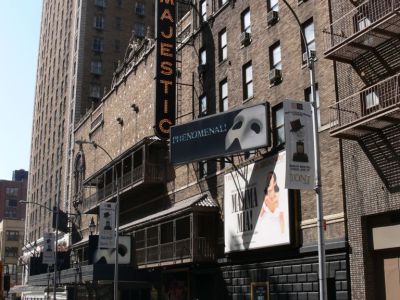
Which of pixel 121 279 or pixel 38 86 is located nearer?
pixel 121 279

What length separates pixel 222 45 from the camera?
36.9 metres

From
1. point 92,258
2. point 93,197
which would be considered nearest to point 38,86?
point 93,197

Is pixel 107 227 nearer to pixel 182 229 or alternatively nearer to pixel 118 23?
pixel 182 229

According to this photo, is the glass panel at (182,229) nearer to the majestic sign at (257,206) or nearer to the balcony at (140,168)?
the balcony at (140,168)

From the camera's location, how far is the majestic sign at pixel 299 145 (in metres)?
19.3

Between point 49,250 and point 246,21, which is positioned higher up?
point 246,21

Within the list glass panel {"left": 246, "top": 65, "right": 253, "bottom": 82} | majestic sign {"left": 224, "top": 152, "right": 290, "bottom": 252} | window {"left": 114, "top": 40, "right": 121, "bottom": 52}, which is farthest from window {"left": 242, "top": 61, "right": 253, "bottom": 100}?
window {"left": 114, "top": 40, "right": 121, "bottom": 52}

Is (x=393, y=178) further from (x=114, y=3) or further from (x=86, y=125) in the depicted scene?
(x=114, y=3)

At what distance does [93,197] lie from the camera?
5497 centimetres

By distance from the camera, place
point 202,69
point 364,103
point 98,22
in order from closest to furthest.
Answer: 1. point 364,103
2. point 202,69
3. point 98,22

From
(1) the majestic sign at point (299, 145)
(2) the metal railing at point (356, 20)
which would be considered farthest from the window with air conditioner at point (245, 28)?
(1) the majestic sign at point (299, 145)

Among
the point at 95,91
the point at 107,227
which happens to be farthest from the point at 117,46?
the point at 107,227

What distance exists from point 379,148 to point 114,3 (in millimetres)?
73970

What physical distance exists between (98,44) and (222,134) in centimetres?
5862
